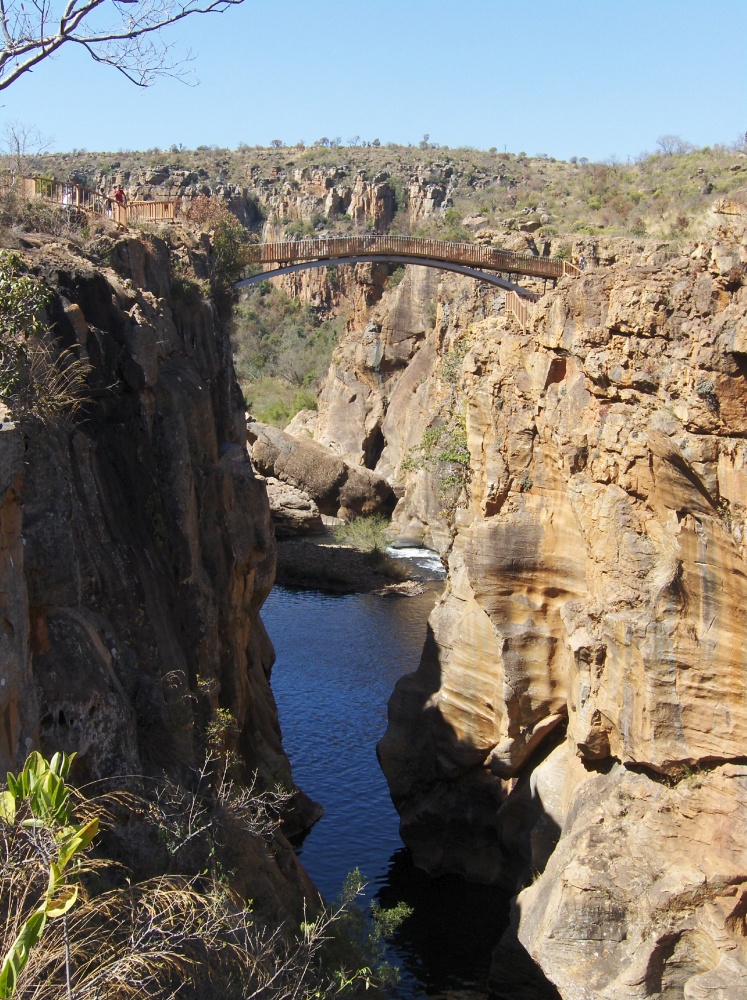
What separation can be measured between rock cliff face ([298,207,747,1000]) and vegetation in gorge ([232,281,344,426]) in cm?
4952

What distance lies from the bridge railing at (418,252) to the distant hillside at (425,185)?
6.98m

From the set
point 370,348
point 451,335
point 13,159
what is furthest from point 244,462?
point 370,348

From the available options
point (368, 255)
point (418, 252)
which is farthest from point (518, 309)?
point (418, 252)

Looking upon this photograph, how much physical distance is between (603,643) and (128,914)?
7.98 metres

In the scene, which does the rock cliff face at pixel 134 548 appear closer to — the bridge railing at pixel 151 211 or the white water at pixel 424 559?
the bridge railing at pixel 151 211

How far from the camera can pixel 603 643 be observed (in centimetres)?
1467

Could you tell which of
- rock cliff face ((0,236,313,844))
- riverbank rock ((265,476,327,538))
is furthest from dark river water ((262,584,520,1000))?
riverbank rock ((265,476,327,538))

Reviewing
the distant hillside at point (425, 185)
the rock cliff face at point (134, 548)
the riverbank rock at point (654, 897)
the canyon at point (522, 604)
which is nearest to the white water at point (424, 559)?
the distant hillside at point (425, 185)

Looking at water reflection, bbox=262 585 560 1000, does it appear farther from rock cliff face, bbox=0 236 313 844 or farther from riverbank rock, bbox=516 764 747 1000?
riverbank rock, bbox=516 764 747 1000

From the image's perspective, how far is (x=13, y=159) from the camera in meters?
21.3

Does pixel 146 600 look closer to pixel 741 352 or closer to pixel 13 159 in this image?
pixel 741 352

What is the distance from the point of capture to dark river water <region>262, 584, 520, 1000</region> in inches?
679

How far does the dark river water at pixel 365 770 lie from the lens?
1725cm

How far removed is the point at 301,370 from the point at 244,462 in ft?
179
